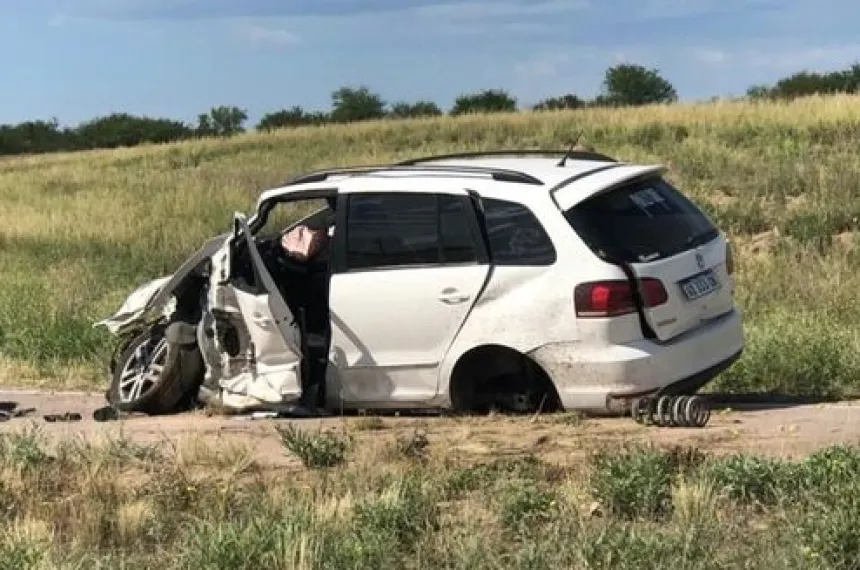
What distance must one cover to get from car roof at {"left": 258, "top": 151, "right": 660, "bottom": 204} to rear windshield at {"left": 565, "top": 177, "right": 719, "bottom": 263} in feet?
0.99

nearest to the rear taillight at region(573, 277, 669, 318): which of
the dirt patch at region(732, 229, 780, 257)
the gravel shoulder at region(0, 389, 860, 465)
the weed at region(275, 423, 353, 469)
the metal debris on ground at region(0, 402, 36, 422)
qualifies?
the gravel shoulder at region(0, 389, 860, 465)

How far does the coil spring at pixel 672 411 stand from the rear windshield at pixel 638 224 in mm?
860

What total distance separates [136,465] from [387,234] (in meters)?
2.37

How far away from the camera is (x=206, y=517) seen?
18.5 feet

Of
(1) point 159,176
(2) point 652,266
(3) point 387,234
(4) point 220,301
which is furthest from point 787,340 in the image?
(1) point 159,176

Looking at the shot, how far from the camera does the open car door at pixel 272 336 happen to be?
8406 millimetres

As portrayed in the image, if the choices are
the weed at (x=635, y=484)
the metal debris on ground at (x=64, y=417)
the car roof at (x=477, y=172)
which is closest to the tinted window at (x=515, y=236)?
the car roof at (x=477, y=172)

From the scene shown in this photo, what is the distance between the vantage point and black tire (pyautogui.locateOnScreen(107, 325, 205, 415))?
29.7 ft

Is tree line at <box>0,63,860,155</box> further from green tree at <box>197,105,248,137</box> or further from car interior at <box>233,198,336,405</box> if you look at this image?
car interior at <box>233,198,336,405</box>

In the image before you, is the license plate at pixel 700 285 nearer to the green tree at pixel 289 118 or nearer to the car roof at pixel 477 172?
the car roof at pixel 477 172

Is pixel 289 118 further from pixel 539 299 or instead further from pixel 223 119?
pixel 539 299

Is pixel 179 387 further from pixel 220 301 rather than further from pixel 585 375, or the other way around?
pixel 585 375

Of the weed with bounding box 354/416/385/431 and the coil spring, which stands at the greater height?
the coil spring

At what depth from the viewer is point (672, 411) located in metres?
7.24
